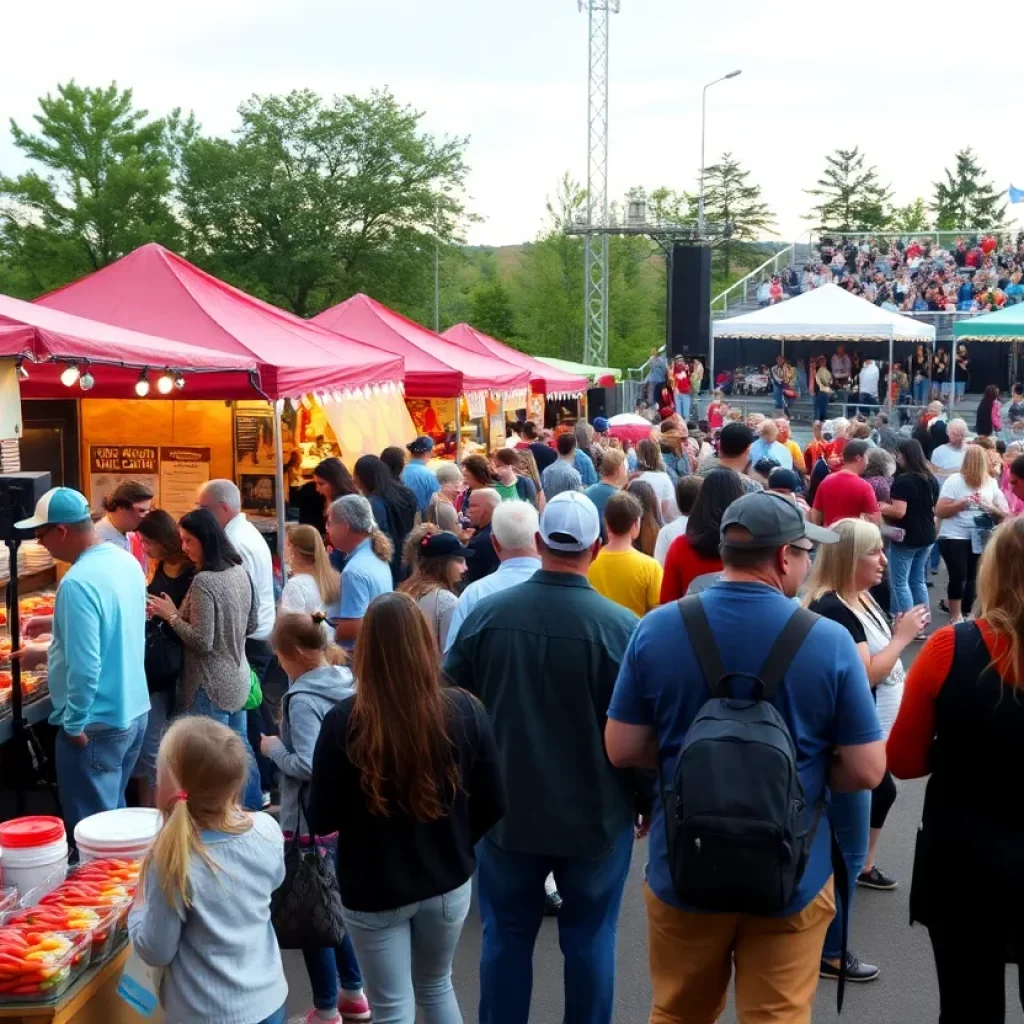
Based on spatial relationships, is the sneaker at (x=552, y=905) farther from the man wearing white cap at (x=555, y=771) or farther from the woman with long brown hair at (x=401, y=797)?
the woman with long brown hair at (x=401, y=797)

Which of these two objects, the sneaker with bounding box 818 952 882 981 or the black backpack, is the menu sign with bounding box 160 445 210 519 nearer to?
the sneaker with bounding box 818 952 882 981

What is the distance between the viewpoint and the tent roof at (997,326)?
69.2ft

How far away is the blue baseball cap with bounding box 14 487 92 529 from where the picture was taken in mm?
4793

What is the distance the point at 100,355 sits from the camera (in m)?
6.63

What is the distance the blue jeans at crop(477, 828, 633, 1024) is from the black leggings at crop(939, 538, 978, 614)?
283 inches

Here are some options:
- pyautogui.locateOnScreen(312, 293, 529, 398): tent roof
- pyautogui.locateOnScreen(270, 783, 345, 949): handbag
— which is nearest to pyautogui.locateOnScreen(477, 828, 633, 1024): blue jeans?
pyautogui.locateOnScreen(270, 783, 345, 949): handbag

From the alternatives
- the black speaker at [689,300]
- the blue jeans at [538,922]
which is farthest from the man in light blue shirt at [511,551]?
the black speaker at [689,300]

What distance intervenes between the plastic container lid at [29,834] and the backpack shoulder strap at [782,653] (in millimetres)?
2691

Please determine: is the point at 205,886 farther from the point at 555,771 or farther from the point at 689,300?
the point at 689,300

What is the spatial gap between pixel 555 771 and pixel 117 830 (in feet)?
5.74

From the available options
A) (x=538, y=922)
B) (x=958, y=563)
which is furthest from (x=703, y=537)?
(x=958, y=563)

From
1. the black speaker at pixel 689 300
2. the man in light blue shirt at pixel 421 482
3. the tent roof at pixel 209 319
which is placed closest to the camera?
the tent roof at pixel 209 319

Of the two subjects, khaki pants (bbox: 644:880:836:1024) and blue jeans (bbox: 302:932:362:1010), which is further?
blue jeans (bbox: 302:932:362:1010)

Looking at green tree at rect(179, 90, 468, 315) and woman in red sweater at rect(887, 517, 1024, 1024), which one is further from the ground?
green tree at rect(179, 90, 468, 315)
